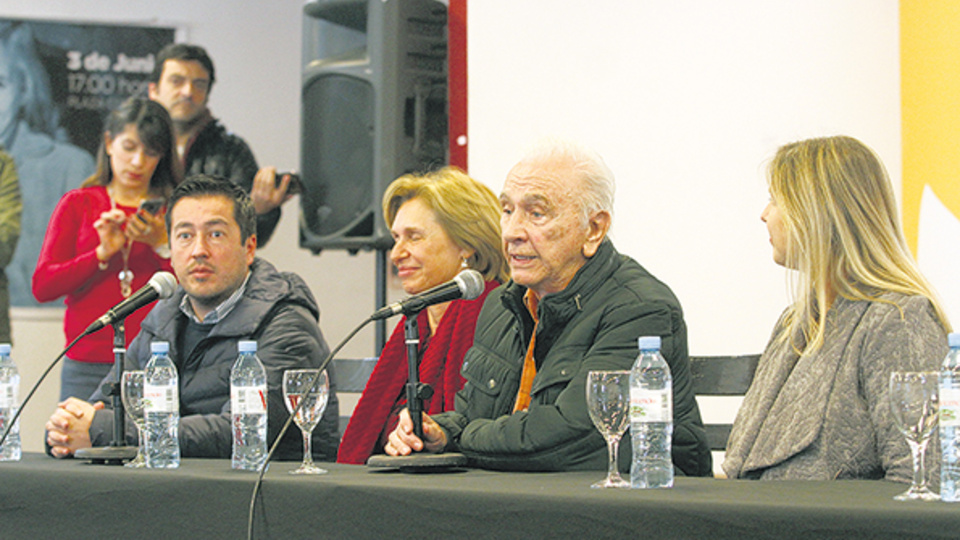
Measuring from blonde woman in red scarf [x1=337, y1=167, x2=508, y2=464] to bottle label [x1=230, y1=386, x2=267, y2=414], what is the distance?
633 mm

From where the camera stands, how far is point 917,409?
1281mm

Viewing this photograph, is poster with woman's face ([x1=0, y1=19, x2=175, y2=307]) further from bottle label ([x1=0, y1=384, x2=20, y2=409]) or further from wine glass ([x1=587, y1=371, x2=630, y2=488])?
wine glass ([x1=587, y1=371, x2=630, y2=488])

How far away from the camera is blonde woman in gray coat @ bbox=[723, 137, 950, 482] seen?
5.44ft

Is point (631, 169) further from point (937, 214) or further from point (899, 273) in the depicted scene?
point (899, 273)

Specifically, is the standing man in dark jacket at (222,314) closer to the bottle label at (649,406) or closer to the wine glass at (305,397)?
the wine glass at (305,397)

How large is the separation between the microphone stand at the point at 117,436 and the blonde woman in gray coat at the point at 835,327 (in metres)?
1.17

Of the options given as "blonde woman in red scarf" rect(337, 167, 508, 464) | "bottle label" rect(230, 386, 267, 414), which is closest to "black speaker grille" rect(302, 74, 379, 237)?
"blonde woman in red scarf" rect(337, 167, 508, 464)

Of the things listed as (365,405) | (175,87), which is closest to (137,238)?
(175,87)

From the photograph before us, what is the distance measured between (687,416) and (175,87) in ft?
11.2

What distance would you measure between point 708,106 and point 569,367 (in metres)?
1.75

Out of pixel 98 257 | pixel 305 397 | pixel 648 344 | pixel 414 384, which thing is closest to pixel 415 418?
pixel 414 384

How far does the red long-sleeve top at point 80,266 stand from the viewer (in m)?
3.94

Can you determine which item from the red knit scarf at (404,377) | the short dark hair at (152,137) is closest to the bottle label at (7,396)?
the red knit scarf at (404,377)

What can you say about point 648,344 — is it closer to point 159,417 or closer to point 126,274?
point 159,417
